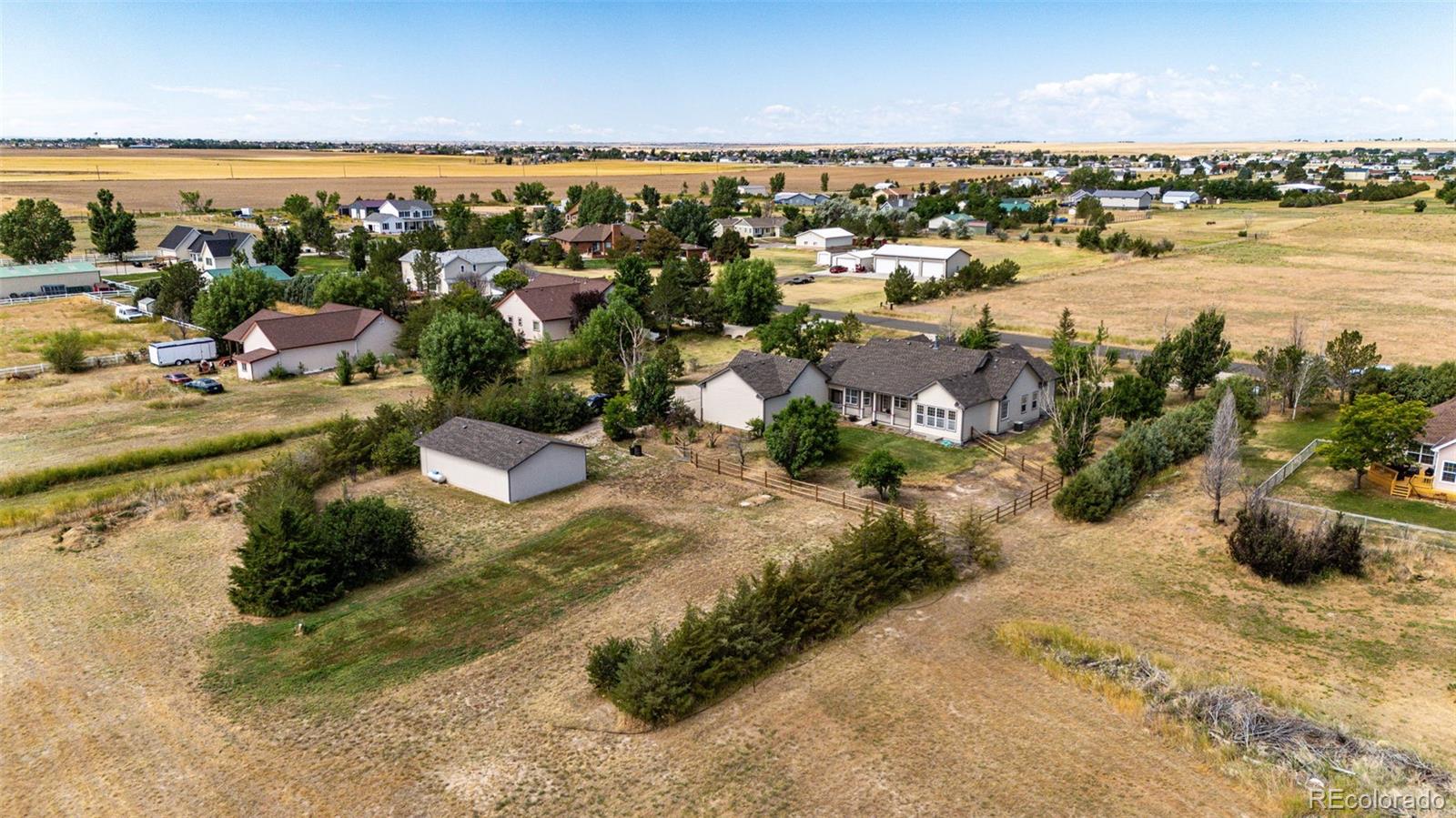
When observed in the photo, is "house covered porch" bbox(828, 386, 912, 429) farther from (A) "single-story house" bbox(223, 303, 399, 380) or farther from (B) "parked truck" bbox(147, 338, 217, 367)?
(B) "parked truck" bbox(147, 338, 217, 367)

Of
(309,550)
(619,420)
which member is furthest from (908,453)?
(309,550)

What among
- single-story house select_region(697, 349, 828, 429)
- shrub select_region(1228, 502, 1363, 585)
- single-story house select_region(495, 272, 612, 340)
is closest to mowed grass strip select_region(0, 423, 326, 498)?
single-story house select_region(697, 349, 828, 429)

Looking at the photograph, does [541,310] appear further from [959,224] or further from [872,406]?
[959,224]

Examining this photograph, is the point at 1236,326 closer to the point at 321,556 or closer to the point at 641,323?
the point at 641,323

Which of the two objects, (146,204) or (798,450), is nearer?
(798,450)

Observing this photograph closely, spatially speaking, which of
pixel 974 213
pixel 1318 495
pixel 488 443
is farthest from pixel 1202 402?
pixel 974 213

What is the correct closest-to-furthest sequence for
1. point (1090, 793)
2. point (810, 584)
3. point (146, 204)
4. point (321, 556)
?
1. point (1090, 793)
2. point (810, 584)
3. point (321, 556)
4. point (146, 204)
